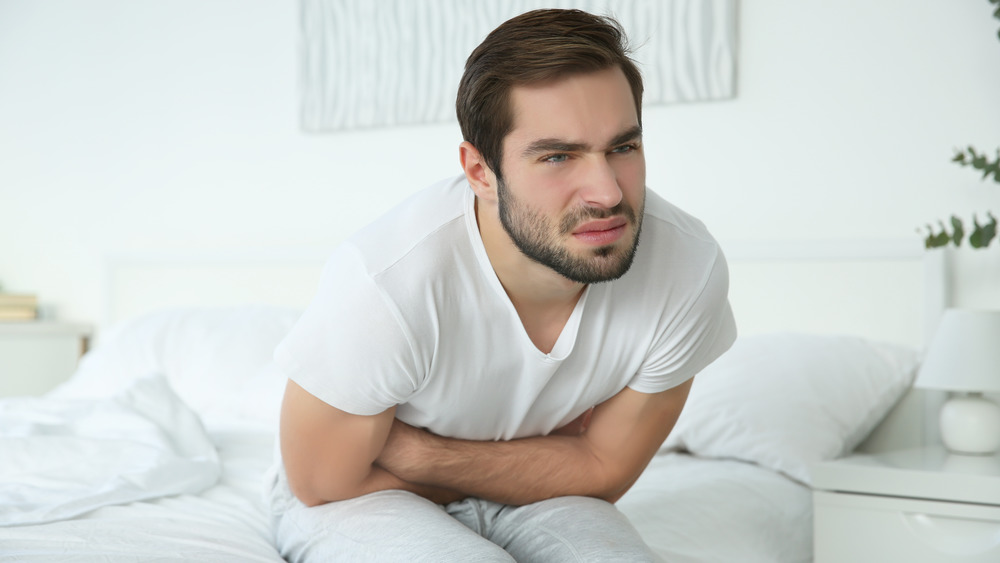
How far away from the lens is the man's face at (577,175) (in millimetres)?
1115

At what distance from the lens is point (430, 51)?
2830 millimetres

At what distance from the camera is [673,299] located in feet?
4.20

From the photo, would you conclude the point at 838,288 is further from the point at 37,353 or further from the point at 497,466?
the point at 37,353

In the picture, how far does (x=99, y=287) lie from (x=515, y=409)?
8.88ft

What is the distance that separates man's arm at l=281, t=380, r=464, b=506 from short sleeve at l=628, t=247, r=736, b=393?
377 mm

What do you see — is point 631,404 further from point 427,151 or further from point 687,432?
point 427,151

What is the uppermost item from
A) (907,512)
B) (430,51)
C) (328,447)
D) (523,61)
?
(430,51)

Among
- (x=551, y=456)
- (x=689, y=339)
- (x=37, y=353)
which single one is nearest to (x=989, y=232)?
(x=689, y=339)

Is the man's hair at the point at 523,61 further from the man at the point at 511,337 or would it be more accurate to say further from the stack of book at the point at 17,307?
the stack of book at the point at 17,307

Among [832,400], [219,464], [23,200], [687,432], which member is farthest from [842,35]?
[23,200]

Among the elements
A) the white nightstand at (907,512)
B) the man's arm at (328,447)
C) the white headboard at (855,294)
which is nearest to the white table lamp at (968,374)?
the white nightstand at (907,512)

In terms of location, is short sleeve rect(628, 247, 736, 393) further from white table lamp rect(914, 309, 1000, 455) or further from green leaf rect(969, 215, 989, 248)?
green leaf rect(969, 215, 989, 248)

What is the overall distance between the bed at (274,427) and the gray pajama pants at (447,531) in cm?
7

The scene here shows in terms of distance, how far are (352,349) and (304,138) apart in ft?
6.85
